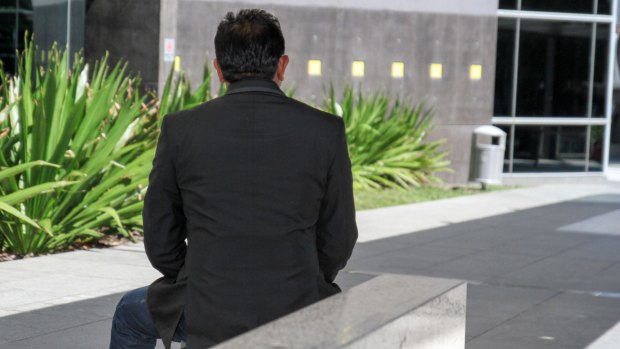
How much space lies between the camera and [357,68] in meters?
18.7

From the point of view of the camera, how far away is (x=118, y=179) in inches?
390

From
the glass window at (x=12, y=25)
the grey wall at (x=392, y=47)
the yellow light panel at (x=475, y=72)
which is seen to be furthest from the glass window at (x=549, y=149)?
the glass window at (x=12, y=25)

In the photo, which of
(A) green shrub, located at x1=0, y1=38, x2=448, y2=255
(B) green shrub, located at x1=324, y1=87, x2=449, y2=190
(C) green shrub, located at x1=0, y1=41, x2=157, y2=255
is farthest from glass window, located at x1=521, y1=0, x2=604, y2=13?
(C) green shrub, located at x1=0, y1=41, x2=157, y2=255

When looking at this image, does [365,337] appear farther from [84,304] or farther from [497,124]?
[497,124]

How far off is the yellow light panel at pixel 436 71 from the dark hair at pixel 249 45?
15982 millimetres

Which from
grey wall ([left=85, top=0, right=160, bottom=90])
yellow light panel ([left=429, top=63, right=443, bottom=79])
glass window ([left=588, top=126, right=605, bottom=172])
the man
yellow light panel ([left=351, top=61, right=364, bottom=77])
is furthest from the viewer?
glass window ([left=588, top=126, right=605, bottom=172])

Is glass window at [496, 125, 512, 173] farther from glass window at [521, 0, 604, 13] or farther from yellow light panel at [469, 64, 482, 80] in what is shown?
glass window at [521, 0, 604, 13]

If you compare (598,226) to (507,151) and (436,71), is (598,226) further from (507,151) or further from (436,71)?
(507,151)

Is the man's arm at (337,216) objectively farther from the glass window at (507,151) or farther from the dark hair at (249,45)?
the glass window at (507,151)

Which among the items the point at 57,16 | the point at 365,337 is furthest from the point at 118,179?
the point at 365,337

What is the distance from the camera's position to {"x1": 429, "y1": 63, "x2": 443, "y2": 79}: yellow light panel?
19.4 metres

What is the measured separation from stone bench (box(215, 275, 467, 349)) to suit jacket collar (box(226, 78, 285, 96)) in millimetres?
644

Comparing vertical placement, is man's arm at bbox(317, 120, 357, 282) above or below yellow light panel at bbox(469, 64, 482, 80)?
below

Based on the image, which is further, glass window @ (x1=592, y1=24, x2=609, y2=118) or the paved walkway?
glass window @ (x1=592, y1=24, x2=609, y2=118)
